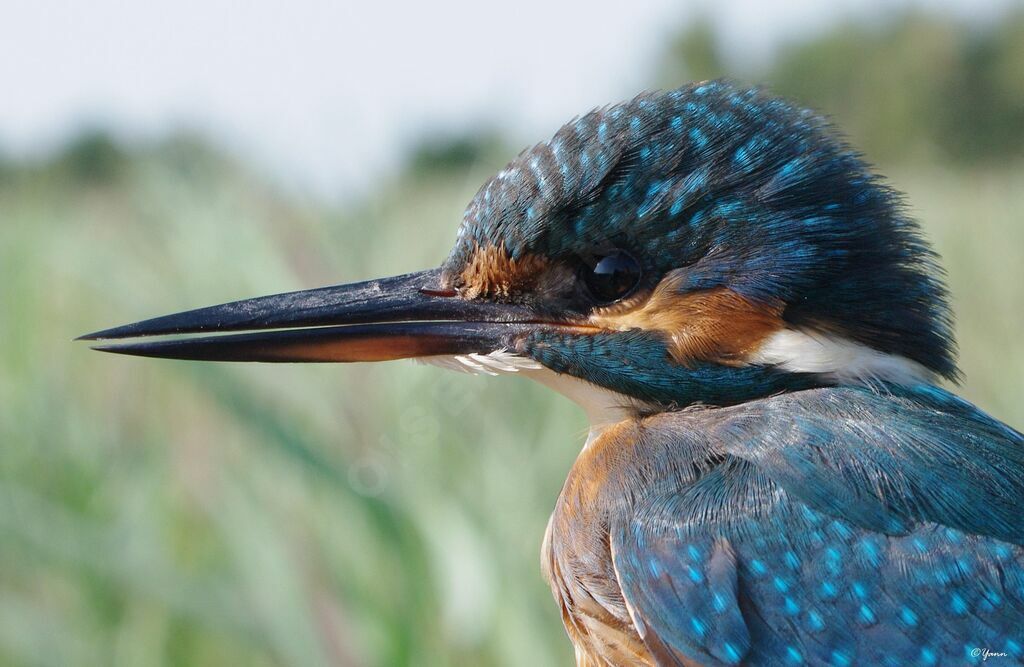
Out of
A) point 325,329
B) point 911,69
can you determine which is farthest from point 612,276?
A: point 911,69

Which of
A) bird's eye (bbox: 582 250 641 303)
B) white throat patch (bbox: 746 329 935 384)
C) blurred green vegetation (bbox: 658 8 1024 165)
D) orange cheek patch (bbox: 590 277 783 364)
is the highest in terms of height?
blurred green vegetation (bbox: 658 8 1024 165)

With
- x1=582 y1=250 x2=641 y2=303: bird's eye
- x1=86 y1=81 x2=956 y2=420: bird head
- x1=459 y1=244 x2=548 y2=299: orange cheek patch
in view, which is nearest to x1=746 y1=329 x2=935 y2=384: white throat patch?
x1=86 y1=81 x2=956 y2=420: bird head

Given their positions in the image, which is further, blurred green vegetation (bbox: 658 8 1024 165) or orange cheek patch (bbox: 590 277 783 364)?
blurred green vegetation (bbox: 658 8 1024 165)

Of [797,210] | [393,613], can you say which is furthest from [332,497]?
[797,210]

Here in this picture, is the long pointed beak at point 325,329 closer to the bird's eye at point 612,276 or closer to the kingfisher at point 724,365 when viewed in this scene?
the kingfisher at point 724,365

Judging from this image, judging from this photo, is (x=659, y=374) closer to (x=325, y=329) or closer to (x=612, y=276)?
(x=612, y=276)

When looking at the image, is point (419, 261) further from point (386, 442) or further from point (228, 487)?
point (228, 487)

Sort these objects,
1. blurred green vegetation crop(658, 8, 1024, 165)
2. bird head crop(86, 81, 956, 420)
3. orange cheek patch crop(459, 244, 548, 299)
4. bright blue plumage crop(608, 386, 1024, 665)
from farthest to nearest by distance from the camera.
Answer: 1. blurred green vegetation crop(658, 8, 1024, 165)
2. orange cheek patch crop(459, 244, 548, 299)
3. bird head crop(86, 81, 956, 420)
4. bright blue plumage crop(608, 386, 1024, 665)

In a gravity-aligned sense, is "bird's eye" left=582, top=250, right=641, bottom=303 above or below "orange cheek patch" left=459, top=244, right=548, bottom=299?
below

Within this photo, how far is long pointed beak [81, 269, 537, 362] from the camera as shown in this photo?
163cm

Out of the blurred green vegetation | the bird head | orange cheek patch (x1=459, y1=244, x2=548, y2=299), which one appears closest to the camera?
the bird head

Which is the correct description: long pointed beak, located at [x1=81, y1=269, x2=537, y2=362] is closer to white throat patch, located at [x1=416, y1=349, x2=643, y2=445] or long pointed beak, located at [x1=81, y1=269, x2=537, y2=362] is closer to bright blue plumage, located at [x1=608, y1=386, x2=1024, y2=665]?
white throat patch, located at [x1=416, y1=349, x2=643, y2=445]

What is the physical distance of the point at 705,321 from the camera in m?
1.49

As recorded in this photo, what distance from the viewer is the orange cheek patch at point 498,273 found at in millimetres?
1572
